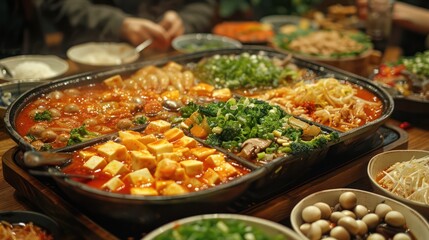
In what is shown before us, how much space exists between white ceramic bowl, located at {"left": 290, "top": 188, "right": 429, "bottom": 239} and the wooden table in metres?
0.21

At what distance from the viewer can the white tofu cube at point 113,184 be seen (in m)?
2.25

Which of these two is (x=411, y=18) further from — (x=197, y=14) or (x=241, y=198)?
(x=241, y=198)

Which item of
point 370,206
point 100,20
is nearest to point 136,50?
point 100,20

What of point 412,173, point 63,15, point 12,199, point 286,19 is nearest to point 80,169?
point 12,199

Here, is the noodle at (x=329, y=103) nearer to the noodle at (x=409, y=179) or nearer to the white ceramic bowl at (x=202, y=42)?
the noodle at (x=409, y=179)

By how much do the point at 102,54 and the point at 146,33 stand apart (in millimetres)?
633

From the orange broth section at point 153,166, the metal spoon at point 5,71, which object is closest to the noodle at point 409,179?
the orange broth section at point 153,166

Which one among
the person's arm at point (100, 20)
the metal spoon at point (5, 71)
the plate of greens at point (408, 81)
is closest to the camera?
the plate of greens at point (408, 81)

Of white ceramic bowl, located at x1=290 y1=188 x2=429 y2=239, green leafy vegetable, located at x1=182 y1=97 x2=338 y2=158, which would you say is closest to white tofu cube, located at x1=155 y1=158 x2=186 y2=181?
green leafy vegetable, located at x1=182 y1=97 x2=338 y2=158

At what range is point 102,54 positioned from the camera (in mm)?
5051

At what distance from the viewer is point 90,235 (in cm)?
223

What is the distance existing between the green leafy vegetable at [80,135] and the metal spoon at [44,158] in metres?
0.19

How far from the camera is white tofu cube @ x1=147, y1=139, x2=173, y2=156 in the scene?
8.19ft

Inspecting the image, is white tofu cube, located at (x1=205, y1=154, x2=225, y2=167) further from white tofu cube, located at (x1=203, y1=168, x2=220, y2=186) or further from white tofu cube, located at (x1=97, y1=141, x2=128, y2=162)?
white tofu cube, located at (x1=97, y1=141, x2=128, y2=162)
